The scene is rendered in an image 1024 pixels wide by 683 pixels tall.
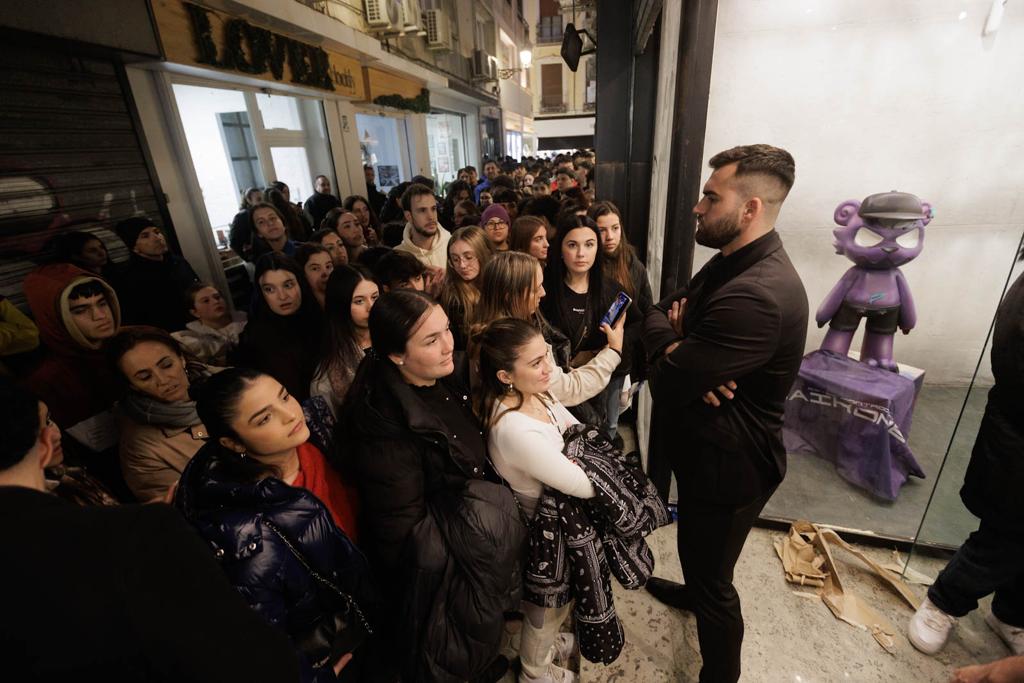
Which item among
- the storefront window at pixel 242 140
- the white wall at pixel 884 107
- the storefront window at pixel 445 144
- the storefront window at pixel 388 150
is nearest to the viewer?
the white wall at pixel 884 107

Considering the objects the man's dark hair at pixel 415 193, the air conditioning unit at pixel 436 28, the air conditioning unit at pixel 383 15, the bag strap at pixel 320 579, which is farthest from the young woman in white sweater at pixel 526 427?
the air conditioning unit at pixel 436 28

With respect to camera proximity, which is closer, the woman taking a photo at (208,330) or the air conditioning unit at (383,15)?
the woman taking a photo at (208,330)

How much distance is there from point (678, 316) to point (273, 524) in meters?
1.61

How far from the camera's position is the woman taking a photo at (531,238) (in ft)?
10.3

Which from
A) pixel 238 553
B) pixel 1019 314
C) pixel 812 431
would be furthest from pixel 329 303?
pixel 812 431

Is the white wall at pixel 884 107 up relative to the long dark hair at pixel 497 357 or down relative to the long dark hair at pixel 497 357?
up

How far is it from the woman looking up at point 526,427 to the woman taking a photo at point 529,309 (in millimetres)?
285

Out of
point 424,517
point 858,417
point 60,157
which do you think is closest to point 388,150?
Result: point 60,157

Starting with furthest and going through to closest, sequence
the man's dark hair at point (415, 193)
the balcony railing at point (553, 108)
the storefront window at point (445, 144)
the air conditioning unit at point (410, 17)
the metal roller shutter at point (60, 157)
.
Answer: the balcony railing at point (553, 108)
the storefront window at point (445, 144)
the air conditioning unit at point (410, 17)
the man's dark hair at point (415, 193)
the metal roller shutter at point (60, 157)

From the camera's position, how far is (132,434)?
183 centimetres

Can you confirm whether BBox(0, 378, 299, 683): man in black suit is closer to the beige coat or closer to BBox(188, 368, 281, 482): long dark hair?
BBox(188, 368, 281, 482): long dark hair

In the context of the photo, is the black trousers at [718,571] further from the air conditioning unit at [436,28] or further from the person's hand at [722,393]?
the air conditioning unit at [436,28]

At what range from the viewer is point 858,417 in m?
2.80

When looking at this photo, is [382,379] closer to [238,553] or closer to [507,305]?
[238,553]
